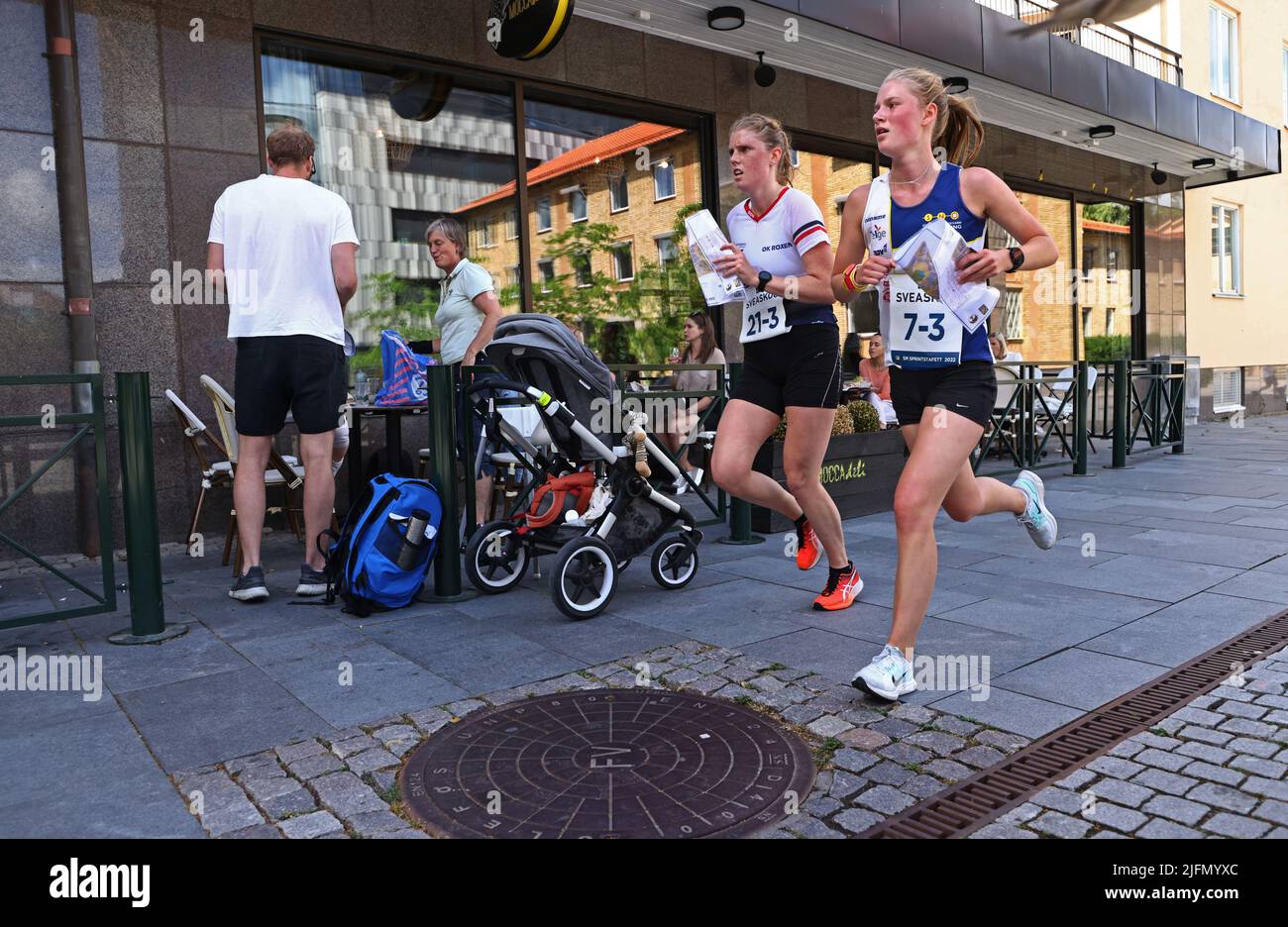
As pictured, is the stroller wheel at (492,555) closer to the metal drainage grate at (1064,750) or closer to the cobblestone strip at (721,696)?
the cobblestone strip at (721,696)

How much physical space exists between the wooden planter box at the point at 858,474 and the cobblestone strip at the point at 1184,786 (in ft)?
12.5

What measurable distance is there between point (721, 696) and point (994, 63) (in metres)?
9.21

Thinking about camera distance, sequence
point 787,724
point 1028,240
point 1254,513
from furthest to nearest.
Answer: point 1254,513 → point 1028,240 → point 787,724

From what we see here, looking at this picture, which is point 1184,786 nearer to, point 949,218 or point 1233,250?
point 949,218

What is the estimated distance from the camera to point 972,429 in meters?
3.29

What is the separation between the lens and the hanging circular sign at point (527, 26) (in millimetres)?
6602

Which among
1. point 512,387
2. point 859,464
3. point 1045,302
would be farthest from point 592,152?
point 1045,302

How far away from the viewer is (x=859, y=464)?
7.42 meters

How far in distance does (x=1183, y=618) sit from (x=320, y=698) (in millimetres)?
3640

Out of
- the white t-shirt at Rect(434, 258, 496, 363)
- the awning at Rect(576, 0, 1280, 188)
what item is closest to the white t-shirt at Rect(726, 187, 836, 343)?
the white t-shirt at Rect(434, 258, 496, 363)

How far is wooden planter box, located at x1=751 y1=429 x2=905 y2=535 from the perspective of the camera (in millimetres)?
6855
